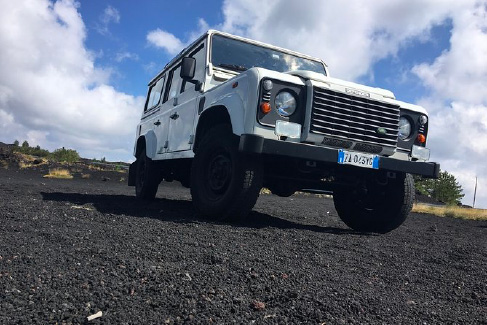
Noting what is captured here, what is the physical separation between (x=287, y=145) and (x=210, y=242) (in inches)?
49.3

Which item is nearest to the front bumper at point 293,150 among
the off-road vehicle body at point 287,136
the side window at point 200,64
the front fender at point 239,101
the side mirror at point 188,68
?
the off-road vehicle body at point 287,136

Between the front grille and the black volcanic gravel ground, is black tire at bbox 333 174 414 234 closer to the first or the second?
the front grille

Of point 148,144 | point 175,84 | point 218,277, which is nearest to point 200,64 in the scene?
point 175,84

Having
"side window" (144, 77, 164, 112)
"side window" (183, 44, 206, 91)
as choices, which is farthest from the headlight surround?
"side window" (144, 77, 164, 112)

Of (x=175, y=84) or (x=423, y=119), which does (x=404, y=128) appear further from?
(x=175, y=84)

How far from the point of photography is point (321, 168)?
15.4 ft

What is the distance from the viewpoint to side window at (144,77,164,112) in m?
7.83

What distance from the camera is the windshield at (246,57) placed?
566 centimetres

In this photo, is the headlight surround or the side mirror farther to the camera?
the side mirror

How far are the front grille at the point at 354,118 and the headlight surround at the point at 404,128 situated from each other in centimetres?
23

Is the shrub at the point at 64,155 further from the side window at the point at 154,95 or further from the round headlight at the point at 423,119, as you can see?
the round headlight at the point at 423,119

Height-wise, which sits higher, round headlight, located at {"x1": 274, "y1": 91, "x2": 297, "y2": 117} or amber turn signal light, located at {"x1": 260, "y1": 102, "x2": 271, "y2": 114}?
round headlight, located at {"x1": 274, "y1": 91, "x2": 297, "y2": 117}

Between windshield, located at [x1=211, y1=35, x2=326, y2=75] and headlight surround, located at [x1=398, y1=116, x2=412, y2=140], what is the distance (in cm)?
192

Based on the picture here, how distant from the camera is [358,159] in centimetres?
432
